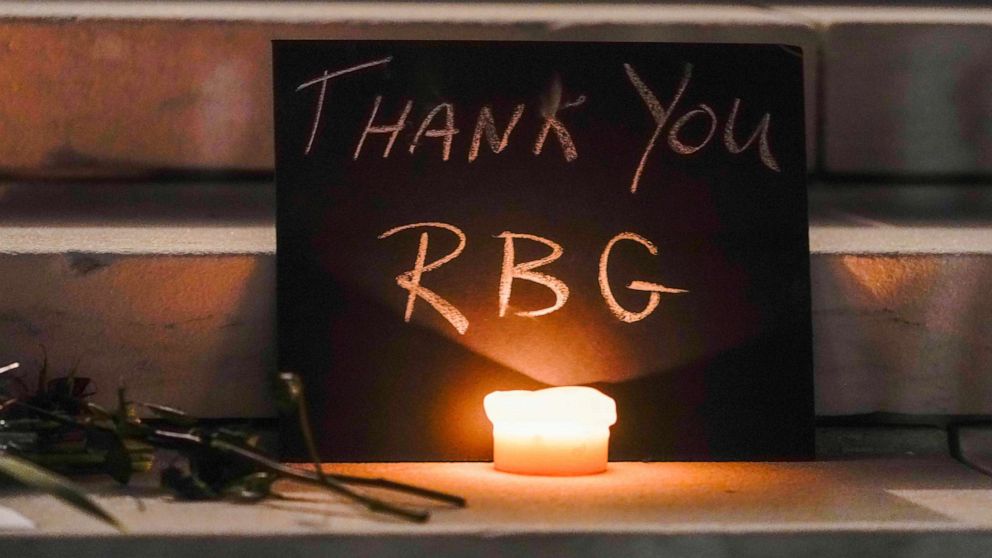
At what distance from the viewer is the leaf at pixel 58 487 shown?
2.09 ft

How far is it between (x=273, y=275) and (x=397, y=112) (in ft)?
0.46

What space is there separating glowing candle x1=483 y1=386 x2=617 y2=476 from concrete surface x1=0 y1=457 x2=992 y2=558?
2 cm

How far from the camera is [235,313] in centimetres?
88

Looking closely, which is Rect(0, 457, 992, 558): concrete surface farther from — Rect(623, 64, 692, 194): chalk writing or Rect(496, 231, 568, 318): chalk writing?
Rect(623, 64, 692, 194): chalk writing

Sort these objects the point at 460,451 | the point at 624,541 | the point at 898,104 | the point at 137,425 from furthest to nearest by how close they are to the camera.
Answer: the point at 898,104
the point at 460,451
the point at 137,425
the point at 624,541

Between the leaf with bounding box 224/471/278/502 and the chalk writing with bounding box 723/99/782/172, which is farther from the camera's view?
the chalk writing with bounding box 723/99/782/172

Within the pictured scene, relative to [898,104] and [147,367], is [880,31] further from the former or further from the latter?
[147,367]

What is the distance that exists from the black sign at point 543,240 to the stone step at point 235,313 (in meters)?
0.05

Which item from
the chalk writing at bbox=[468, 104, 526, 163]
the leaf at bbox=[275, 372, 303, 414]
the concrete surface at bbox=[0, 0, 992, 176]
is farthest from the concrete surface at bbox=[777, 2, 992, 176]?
the leaf at bbox=[275, 372, 303, 414]

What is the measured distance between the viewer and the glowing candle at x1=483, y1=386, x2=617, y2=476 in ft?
2.60

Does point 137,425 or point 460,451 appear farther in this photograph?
point 460,451

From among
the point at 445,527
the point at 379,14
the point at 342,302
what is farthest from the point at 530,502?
the point at 379,14

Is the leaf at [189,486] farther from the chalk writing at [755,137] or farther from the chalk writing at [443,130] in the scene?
the chalk writing at [755,137]

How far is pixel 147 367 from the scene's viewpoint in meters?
0.88
